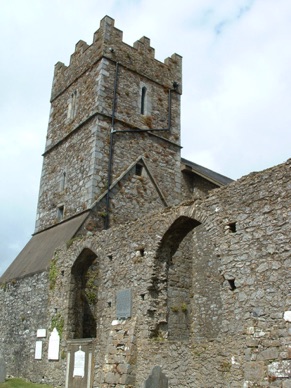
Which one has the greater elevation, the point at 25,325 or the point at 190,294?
the point at 190,294

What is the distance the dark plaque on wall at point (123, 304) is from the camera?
34.9ft

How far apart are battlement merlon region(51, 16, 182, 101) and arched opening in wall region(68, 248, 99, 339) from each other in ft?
28.4

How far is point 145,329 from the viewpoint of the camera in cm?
994

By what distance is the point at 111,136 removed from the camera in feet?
55.0

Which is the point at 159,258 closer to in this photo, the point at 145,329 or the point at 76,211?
the point at 145,329

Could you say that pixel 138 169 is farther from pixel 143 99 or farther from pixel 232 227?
pixel 232 227

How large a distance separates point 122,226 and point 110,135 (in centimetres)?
595

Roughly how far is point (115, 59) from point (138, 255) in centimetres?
1005

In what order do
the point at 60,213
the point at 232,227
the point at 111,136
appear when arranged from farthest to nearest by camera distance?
1. the point at 60,213
2. the point at 111,136
3. the point at 232,227

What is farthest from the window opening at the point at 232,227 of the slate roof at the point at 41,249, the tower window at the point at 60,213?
the tower window at the point at 60,213

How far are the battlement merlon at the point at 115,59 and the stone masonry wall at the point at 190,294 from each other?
856 cm

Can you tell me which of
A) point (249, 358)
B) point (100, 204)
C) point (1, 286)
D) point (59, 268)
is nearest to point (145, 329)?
point (249, 358)

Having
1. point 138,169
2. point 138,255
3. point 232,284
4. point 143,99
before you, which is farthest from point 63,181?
point 232,284

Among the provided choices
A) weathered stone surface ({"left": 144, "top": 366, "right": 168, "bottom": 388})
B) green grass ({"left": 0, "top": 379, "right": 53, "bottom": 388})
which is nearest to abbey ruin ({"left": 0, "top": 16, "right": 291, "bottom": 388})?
weathered stone surface ({"left": 144, "top": 366, "right": 168, "bottom": 388})
